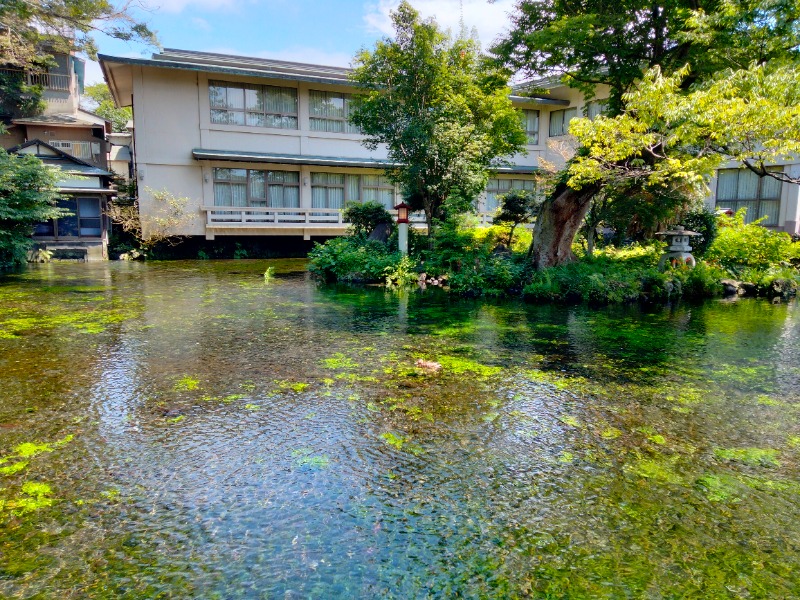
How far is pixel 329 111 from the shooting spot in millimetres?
21078

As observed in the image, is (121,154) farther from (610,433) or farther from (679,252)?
(610,433)

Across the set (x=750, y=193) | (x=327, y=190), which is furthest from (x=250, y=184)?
(x=750, y=193)

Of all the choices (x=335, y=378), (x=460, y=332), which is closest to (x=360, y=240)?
(x=460, y=332)

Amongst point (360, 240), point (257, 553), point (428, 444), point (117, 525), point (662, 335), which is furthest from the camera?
point (360, 240)

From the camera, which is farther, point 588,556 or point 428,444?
point 428,444

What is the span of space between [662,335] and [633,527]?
5406 mm

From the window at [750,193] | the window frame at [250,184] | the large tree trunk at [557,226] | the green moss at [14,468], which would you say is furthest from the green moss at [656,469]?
the window frame at [250,184]

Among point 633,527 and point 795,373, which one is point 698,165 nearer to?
point 795,373

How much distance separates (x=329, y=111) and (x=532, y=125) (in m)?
8.88

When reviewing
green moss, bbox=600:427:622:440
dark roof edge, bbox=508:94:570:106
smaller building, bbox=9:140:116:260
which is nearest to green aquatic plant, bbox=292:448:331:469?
green moss, bbox=600:427:622:440

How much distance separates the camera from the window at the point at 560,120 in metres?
23.7

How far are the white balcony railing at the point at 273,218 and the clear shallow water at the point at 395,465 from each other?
12.2m

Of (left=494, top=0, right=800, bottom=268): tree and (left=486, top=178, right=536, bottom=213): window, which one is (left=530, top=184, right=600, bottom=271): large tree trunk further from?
Result: (left=486, top=178, right=536, bottom=213): window

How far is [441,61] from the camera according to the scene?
13195mm
